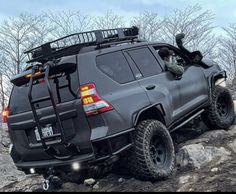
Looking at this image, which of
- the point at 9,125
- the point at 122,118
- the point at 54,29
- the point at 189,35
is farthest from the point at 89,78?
the point at 189,35

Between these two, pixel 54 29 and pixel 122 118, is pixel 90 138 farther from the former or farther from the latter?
pixel 54 29

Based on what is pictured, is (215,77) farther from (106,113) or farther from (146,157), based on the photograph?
(106,113)

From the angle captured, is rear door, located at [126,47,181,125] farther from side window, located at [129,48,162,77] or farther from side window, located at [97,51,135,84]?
side window, located at [97,51,135,84]

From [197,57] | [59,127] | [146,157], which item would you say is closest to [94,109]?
[59,127]

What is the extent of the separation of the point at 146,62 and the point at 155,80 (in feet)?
1.13

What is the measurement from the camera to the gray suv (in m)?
4.39

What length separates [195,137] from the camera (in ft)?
22.6

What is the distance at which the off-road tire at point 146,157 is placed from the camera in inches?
184

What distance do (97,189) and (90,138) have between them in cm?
119

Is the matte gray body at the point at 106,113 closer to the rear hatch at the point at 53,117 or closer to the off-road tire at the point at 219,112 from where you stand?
the rear hatch at the point at 53,117

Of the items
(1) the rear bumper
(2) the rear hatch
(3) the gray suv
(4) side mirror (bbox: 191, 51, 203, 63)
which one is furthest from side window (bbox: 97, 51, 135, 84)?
(4) side mirror (bbox: 191, 51, 203, 63)

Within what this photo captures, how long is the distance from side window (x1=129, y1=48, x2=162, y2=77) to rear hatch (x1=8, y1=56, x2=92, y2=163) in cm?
117

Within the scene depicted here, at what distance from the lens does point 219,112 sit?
704 centimetres

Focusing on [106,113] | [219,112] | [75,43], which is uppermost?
[75,43]
